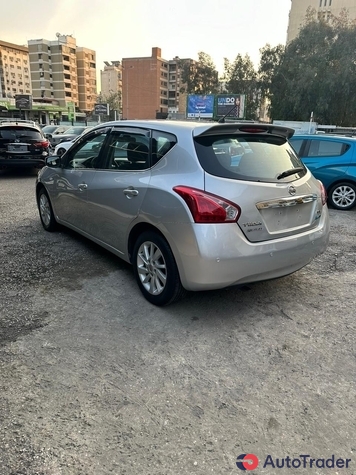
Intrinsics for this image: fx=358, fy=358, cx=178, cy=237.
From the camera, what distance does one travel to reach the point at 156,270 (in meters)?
3.32

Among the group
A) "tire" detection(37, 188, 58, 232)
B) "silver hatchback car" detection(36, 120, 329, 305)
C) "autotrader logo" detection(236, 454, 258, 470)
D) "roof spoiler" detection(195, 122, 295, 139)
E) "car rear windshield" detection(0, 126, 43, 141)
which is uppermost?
"roof spoiler" detection(195, 122, 295, 139)

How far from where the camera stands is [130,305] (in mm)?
3432

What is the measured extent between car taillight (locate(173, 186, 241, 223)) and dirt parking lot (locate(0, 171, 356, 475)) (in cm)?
96

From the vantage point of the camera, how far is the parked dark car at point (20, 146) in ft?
35.3

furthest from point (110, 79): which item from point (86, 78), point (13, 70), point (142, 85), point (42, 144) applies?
point (42, 144)

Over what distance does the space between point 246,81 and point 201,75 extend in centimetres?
1146

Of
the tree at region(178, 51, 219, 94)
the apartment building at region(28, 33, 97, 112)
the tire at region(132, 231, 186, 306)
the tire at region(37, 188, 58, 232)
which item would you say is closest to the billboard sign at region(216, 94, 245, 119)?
the tree at region(178, 51, 219, 94)

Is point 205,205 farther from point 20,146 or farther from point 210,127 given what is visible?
point 20,146

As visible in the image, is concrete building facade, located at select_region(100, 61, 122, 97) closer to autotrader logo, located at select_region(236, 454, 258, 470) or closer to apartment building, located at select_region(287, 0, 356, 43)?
apartment building, located at select_region(287, 0, 356, 43)

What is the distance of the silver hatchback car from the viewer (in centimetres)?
286

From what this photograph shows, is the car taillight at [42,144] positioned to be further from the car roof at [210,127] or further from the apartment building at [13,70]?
the apartment building at [13,70]

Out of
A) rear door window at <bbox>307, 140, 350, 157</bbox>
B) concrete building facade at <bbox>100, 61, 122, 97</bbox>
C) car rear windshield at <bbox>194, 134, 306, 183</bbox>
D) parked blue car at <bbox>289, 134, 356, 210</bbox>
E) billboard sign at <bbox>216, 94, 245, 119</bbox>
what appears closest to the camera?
car rear windshield at <bbox>194, 134, 306, 183</bbox>

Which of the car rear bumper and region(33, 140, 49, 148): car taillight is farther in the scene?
region(33, 140, 49, 148): car taillight

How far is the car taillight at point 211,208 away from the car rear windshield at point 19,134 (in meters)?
9.89
